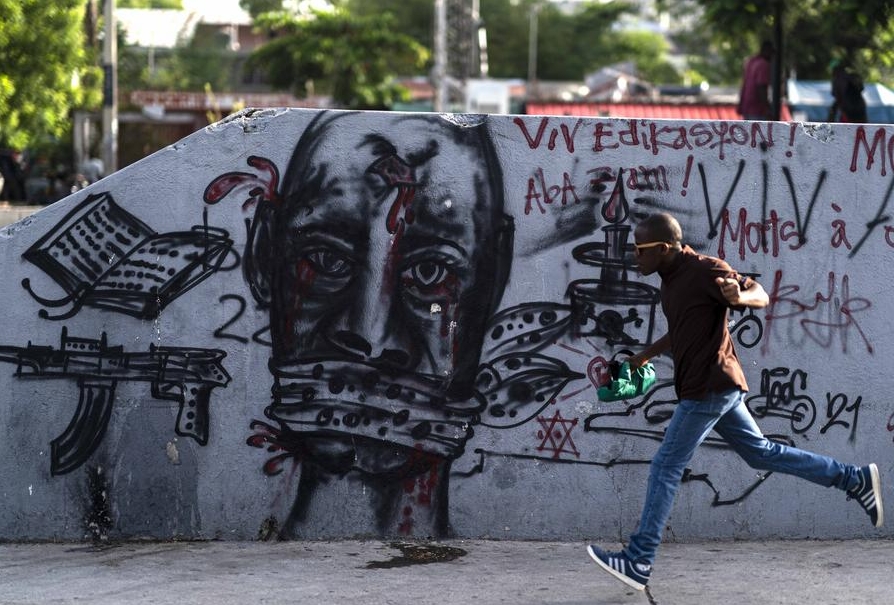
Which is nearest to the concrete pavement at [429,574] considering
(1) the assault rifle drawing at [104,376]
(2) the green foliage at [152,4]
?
(1) the assault rifle drawing at [104,376]

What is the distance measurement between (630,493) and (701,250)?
1.20 meters

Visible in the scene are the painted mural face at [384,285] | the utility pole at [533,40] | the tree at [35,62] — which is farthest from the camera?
the utility pole at [533,40]

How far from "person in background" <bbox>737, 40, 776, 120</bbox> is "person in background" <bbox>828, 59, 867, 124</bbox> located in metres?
1.16

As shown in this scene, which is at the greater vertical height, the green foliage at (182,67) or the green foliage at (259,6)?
the green foliage at (259,6)

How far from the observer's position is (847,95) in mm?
12031

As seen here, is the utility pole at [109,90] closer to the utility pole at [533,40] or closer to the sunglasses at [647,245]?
the sunglasses at [647,245]

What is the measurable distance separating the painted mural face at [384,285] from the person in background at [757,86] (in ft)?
28.0

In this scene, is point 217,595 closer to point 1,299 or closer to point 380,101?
point 1,299

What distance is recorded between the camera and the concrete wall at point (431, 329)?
225 inches

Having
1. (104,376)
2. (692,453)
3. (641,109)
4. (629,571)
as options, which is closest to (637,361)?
(692,453)

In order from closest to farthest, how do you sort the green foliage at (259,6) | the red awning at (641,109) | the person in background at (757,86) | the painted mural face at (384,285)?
1. the painted mural face at (384,285)
2. the person in background at (757,86)
3. the red awning at (641,109)
4. the green foliage at (259,6)

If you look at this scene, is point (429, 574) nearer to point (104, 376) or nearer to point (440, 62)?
point (104, 376)

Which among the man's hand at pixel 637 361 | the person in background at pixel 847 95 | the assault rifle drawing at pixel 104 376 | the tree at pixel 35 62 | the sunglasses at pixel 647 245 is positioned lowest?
the assault rifle drawing at pixel 104 376

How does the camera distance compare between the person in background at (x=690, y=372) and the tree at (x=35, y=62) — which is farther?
the tree at (x=35, y=62)
